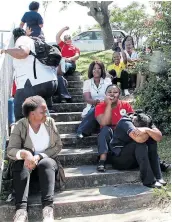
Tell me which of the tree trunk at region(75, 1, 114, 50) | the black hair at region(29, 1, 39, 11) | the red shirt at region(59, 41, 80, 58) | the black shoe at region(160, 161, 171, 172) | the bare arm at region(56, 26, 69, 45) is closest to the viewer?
the black shoe at region(160, 161, 171, 172)

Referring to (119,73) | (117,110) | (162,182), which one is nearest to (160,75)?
(119,73)

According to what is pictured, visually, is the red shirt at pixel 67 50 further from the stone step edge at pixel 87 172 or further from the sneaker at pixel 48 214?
the sneaker at pixel 48 214

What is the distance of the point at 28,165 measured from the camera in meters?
4.36

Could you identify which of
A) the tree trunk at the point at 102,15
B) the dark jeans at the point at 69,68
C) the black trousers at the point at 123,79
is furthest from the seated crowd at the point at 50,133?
the tree trunk at the point at 102,15

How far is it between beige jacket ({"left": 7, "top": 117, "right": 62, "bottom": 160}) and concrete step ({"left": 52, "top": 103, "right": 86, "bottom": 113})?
7.20ft

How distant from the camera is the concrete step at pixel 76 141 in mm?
5910

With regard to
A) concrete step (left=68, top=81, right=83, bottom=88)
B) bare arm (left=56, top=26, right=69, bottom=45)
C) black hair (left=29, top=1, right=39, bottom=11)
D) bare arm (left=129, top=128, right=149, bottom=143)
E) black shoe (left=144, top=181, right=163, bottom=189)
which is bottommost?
black shoe (left=144, top=181, right=163, bottom=189)

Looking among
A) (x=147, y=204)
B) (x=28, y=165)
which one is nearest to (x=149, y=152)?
(x=147, y=204)

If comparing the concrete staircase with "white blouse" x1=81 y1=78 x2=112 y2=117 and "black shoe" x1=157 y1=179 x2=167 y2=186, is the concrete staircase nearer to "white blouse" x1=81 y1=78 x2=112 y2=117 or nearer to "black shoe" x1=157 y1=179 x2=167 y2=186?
"black shoe" x1=157 y1=179 x2=167 y2=186

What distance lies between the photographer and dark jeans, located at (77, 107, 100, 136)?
5.90 meters

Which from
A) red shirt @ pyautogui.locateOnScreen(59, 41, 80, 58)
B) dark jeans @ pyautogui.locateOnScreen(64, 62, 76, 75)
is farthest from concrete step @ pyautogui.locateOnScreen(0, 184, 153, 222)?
red shirt @ pyautogui.locateOnScreen(59, 41, 80, 58)

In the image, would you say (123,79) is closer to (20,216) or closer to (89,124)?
(89,124)

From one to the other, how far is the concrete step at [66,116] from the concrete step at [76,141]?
0.69 metres

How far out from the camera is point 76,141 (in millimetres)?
5930
